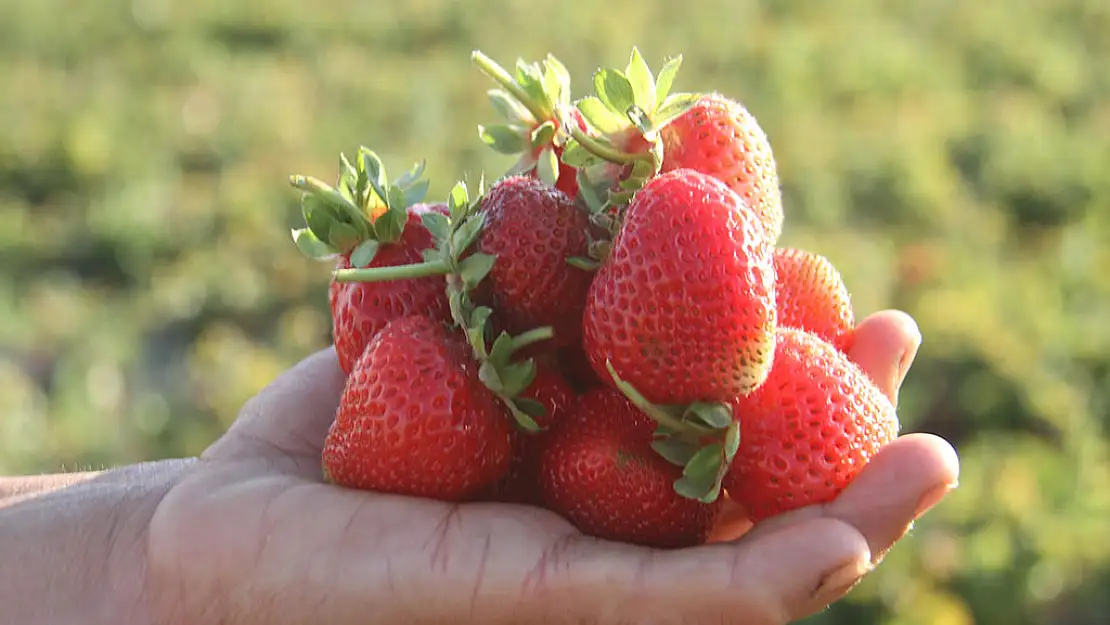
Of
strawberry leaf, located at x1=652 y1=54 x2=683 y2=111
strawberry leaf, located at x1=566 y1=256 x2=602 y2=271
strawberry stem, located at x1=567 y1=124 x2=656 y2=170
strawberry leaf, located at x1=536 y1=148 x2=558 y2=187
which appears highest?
strawberry leaf, located at x1=652 y1=54 x2=683 y2=111

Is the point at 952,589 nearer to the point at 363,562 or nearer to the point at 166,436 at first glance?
the point at 363,562

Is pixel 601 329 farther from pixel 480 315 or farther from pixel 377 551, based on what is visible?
pixel 377 551

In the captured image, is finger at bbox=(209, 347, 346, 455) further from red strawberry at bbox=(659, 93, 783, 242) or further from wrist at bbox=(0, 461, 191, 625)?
red strawberry at bbox=(659, 93, 783, 242)

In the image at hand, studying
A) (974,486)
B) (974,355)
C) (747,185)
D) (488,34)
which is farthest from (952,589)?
(488,34)

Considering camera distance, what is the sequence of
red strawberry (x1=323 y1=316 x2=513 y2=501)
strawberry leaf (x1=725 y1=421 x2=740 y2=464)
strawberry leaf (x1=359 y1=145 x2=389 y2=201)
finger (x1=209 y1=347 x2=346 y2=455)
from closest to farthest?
strawberry leaf (x1=725 y1=421 x2=740 y2=464) → red strawberry (x1=323 y1=316 x2=513 y2=501) → strawberry leaf (x1=359 y1=145 x2=389 y2=201) → finger (x1=209 y1=347 x2=346 y2=455)

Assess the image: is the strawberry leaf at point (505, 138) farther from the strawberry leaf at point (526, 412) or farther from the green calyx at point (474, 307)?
the strawberry leaf at point (526, 412)

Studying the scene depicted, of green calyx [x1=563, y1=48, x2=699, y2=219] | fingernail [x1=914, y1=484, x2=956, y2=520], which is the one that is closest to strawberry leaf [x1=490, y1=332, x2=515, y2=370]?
green calyx [x1=563, y1=48, x2=699, y2=219]
